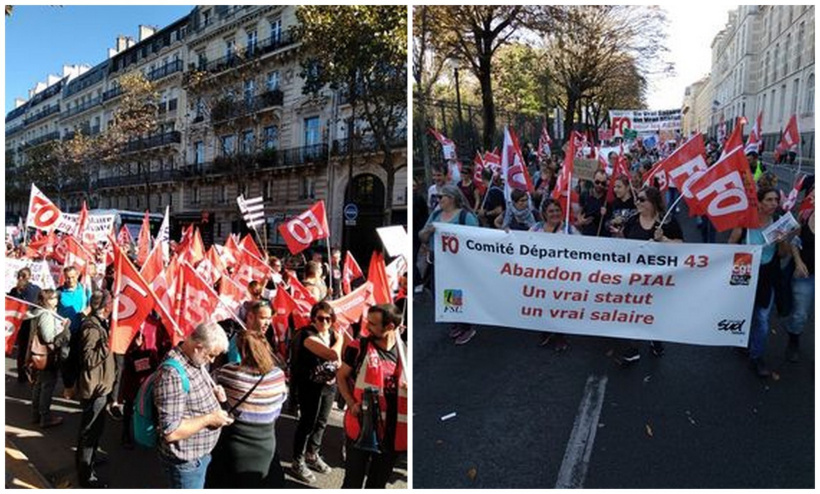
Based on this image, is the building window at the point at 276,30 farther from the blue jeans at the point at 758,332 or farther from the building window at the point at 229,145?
the blue jeans at the point at 758,332

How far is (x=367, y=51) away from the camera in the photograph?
11.4 m

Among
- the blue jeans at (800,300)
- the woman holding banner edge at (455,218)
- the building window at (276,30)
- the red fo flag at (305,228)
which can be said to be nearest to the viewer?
the blue jeans at (800,300)

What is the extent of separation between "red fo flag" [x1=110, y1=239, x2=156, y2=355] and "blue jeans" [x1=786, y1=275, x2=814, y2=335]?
4.71 meters

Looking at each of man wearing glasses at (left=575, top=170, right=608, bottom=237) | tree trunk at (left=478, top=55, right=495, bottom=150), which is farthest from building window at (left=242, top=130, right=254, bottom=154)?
man wearing glasses at (left=575, top=170, right=608, bottom=237)

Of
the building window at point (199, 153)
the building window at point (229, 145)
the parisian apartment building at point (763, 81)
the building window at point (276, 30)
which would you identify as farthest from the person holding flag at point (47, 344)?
the building window at point (199, 153)

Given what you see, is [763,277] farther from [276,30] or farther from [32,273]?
[276,30]

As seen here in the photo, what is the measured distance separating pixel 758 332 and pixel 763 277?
424mm

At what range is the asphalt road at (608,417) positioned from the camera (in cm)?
348

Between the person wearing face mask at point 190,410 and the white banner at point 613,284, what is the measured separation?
2198mm

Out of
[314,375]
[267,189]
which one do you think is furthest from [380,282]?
[267,189]

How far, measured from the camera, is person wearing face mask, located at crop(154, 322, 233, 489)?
9.36 ft

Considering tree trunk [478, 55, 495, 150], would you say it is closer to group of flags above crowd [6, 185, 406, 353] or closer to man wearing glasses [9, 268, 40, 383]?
group of flags above crowd [6, 185, 406, 353]

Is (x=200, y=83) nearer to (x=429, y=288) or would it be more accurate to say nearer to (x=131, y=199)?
(x=131, y=199)

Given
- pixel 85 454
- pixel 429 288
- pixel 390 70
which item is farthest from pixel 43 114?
pixel 85 454
